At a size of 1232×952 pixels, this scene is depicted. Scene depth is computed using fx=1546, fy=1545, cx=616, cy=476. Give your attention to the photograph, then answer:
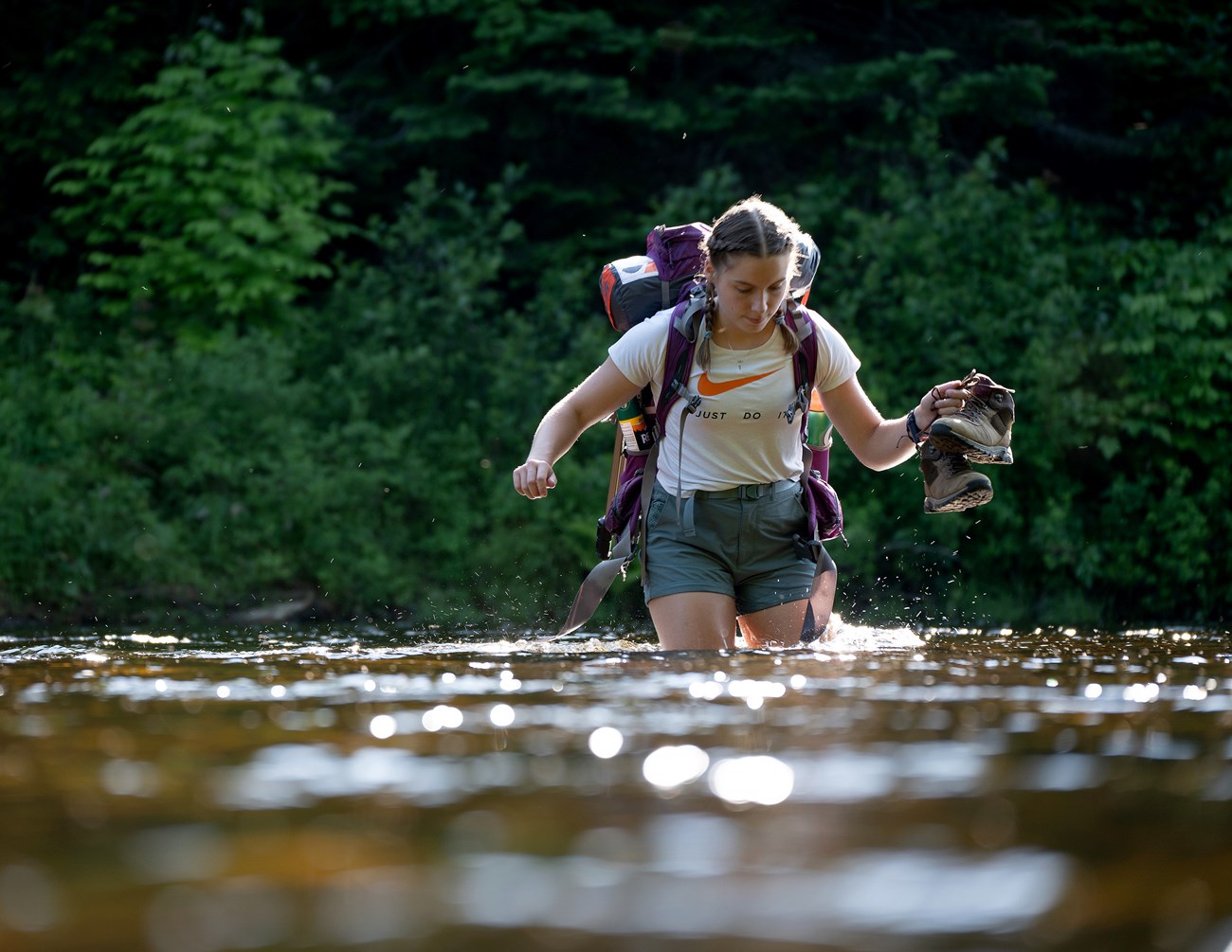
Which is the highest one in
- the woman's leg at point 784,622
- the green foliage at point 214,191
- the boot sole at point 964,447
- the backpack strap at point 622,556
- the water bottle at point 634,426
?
the green foliage at point 214,191

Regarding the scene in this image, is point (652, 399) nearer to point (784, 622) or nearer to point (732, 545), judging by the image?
point (732, 545)

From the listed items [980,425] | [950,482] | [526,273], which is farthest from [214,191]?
[980,425]

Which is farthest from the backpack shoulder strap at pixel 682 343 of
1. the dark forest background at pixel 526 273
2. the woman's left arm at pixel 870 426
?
the dark forest background at pixel 526 273

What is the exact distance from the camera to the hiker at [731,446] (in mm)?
4844

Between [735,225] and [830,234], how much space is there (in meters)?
11.3

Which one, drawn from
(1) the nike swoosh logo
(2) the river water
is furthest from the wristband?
(2) the river water

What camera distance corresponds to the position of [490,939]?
131 centimetres

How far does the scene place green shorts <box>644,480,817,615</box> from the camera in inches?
199

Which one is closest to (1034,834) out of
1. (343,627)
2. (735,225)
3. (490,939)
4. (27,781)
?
(490,939)

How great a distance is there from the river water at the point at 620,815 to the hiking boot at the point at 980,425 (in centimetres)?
153

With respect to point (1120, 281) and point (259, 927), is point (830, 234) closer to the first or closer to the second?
point (1120, 281)

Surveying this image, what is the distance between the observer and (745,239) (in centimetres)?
450

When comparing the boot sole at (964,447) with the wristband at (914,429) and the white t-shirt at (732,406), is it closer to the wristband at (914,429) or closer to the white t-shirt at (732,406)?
the wristband at (914,429)

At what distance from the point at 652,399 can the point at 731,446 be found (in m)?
0.35
